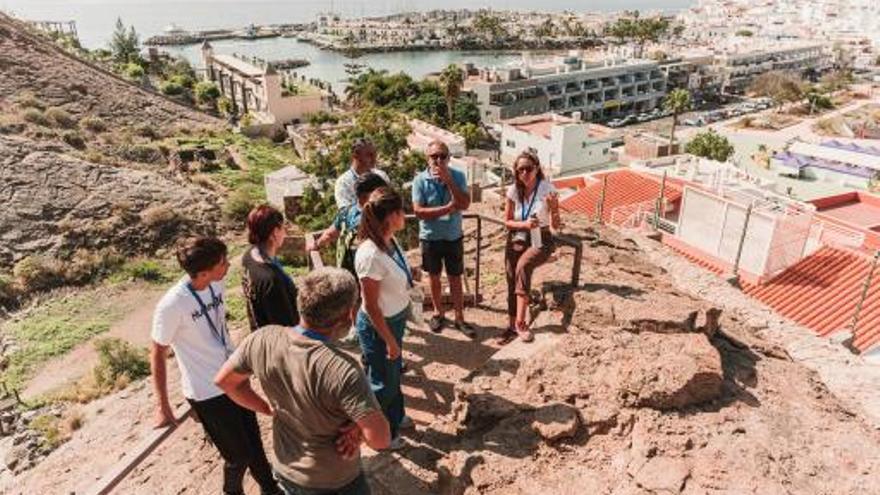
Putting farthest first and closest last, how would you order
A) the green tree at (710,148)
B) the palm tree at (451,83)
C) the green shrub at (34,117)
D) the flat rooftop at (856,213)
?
the palm tree at (451,83)
the green tree at (710,148)
the green shrub at (34,117)
the flat rooftop at (856,213)

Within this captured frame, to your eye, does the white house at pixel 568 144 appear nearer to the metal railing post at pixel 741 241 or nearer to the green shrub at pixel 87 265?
the metal railing post at pixel 741 241

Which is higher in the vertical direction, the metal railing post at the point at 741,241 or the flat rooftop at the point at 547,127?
the metal railing post at the point at 741,241

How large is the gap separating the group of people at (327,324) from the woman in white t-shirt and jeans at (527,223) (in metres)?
0.01

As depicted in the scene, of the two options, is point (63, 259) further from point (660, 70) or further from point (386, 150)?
point (660, 70)

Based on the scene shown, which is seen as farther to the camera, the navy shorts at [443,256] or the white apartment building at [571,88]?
the white apartment building at [571,88]

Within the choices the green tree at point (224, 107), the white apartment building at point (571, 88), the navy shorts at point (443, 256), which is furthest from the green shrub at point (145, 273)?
the white apartment building at point (571, 88)

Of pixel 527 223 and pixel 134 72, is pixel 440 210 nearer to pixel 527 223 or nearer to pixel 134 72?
pixel 527 223

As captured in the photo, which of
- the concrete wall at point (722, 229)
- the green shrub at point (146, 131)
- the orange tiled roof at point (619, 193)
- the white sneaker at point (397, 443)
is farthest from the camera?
the green shrub at point (146, 131)

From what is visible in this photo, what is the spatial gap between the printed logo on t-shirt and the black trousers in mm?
514

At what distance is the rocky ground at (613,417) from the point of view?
12.2 feet

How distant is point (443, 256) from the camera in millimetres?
5473

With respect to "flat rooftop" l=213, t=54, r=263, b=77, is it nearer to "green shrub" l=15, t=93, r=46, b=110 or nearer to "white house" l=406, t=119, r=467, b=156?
"green shrub" l=15, t=93, r=46, b=110

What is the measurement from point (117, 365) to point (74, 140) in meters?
21.5

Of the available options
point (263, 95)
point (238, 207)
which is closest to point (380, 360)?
point (238, 207)
